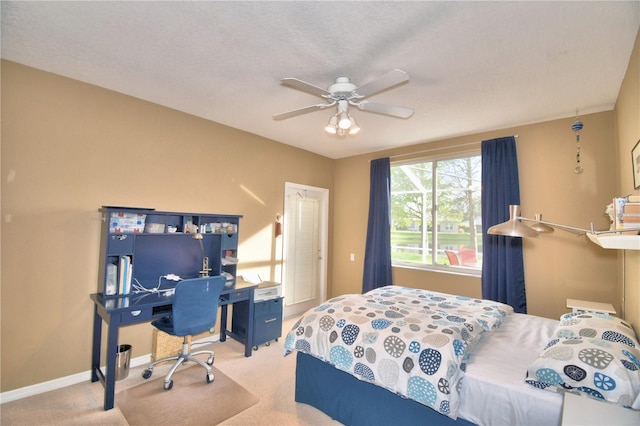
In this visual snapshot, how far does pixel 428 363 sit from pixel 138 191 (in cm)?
300

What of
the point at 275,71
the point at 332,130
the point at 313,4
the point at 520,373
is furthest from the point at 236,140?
the point at 520,373

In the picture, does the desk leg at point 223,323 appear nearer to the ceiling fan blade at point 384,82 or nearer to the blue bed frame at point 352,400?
the blue bed frame at point 352,400

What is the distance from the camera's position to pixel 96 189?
2.78 metres

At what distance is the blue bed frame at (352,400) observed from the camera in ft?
5.97

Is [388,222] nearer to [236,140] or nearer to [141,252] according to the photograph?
[236,140]

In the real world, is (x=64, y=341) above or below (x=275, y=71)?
below

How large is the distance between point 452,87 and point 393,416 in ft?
8.52

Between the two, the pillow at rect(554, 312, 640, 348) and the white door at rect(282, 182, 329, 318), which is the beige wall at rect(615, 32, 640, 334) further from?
the white door at rect(282, 182, 329, 318)

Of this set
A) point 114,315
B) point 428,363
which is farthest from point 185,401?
point 428,363

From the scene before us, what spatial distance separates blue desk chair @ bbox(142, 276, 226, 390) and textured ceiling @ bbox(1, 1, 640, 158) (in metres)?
1.79

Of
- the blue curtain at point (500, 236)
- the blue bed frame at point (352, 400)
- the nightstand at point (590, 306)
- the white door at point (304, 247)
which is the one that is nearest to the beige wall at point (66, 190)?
the white door at point (304, 247)

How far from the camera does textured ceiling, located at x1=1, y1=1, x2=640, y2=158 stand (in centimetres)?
175

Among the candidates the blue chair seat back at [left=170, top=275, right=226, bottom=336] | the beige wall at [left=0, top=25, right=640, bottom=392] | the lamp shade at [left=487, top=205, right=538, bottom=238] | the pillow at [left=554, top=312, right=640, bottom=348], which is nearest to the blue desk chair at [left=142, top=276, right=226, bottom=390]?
the blue chair seat back at [left=170, top=275, right=226, bottom=336]

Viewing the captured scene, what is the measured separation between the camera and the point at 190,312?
2625 millimetres
